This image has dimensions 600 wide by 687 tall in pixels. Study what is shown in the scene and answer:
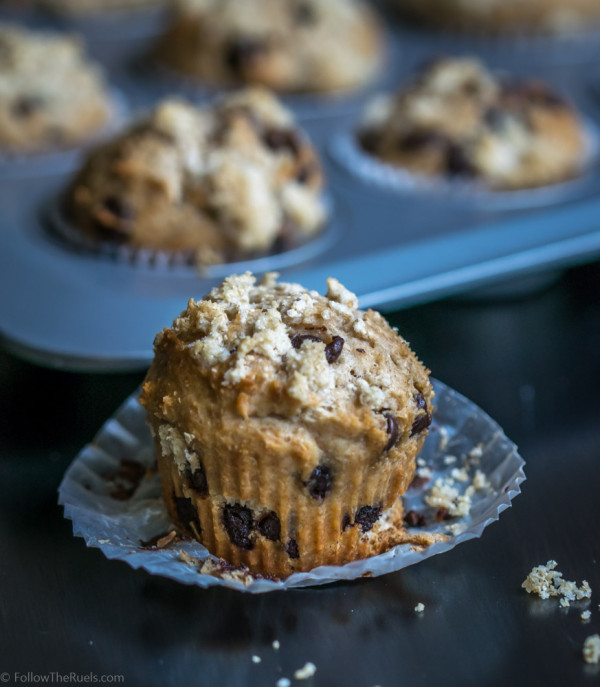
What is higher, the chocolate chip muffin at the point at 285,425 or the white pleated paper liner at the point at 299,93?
the chocolate chip muffin at the point at 285,425

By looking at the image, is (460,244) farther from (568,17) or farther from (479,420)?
(568,17)

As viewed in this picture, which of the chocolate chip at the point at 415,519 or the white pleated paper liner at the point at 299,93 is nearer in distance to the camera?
the chocolate chip at the point at 415,519

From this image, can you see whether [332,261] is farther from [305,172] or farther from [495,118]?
[495,118]

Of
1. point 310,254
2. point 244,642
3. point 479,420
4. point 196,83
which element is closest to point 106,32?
point 196,83

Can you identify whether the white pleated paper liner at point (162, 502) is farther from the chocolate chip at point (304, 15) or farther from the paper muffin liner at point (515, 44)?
the paper muffin liner at point (515, 44)

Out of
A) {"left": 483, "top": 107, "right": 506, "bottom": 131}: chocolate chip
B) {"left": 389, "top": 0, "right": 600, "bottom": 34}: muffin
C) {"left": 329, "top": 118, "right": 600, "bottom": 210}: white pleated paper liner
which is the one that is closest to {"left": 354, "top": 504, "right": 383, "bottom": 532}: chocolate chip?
{"left": 329, "top": 118, "right": 600, "bottom": 210}: white pleated paper liner

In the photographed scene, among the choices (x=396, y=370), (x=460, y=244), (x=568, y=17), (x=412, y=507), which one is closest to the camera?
(x=396, y=370)

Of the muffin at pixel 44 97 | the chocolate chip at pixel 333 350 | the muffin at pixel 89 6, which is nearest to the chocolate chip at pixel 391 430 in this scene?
the chocolate chip at pixel 333 350
